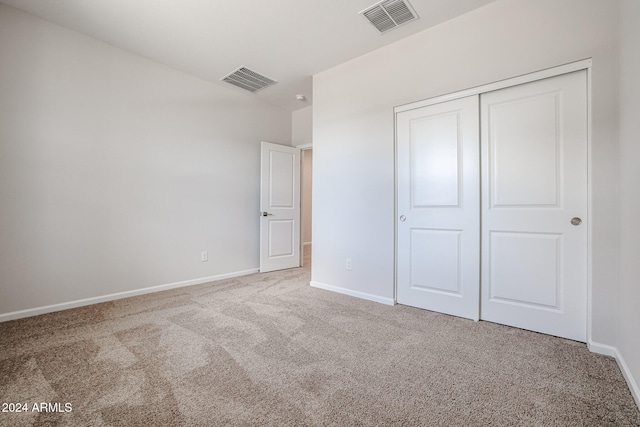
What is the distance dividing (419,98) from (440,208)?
3.61 feet

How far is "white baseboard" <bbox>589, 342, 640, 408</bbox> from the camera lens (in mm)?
1376

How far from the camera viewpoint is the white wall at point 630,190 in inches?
56.4

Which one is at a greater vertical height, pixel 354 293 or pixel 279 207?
pixel 279 207

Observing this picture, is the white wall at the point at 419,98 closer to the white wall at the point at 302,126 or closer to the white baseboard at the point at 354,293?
the white baseboard at the point at 354,293

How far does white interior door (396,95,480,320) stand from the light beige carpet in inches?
9.9

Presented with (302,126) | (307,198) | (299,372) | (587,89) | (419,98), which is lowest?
(299,372)

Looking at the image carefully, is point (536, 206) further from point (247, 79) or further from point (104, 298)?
point (104, 298)

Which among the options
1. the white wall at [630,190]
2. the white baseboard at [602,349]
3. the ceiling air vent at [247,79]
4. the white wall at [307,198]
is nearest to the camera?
the white wall at [630,190]

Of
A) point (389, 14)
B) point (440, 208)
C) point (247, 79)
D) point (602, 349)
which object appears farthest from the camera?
point (247, 79)

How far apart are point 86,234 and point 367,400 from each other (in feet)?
10.1

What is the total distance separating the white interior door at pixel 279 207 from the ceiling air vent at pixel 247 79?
83 centimetres

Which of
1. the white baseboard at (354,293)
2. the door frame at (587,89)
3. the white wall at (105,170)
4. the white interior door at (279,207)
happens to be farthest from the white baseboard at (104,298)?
the door frame at (587,89)

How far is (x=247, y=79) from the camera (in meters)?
3.73

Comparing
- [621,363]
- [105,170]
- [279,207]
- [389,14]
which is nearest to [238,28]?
[389,14]
